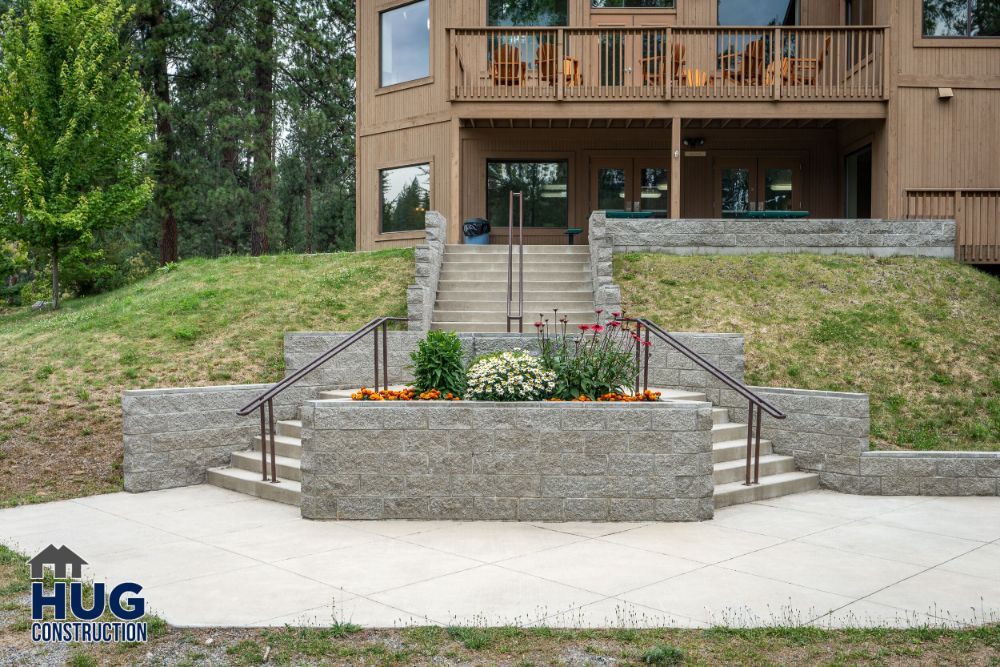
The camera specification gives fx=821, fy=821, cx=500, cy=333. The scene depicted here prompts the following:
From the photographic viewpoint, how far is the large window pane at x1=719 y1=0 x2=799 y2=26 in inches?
716

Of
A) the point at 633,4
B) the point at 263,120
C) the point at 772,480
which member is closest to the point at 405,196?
the point at 633,4

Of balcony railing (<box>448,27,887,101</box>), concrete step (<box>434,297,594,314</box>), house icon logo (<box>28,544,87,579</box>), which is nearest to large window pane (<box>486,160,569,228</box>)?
balcony railing (<box>448,27,887,101</box>)

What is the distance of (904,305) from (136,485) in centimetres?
1093

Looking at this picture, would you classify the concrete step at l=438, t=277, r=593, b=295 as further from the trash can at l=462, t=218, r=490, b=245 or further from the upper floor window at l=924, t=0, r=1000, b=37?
the upper floor window at l=924, t=0, r=1000, b=37

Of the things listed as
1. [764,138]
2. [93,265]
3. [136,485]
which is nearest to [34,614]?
[136,485]

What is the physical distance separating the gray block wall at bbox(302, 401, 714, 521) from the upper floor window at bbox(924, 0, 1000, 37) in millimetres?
13376

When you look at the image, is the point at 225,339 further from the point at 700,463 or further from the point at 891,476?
the point at 891,476

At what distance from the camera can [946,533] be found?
23.2ft

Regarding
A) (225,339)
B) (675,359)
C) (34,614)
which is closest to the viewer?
(34,614)

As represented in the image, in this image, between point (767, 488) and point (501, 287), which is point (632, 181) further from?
point (767, 488)

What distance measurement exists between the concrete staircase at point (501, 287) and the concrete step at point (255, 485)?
3983 millimetres

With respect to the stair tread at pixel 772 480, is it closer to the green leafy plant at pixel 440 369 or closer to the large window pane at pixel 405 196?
the green leafy plant at pixel 440 369

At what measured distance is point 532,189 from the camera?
18609mm

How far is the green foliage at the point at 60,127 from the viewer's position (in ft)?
50.1
